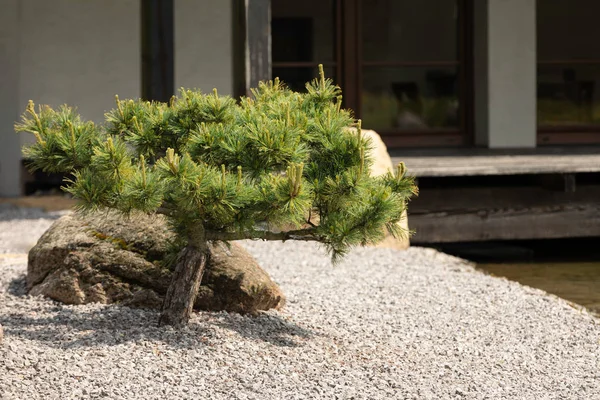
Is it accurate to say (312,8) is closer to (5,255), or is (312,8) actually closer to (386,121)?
(386,121)

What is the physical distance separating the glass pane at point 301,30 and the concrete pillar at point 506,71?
4.89ft

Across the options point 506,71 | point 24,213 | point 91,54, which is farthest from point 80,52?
point 506,71

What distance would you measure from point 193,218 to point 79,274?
89 cm

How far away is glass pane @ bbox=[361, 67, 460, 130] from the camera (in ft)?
31.8

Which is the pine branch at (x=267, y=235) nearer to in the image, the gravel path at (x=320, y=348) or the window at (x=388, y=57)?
the gravel path at (x=320, y=348)

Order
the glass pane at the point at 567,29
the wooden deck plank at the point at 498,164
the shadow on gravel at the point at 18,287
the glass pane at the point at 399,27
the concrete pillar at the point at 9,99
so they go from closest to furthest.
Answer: the shadow on gravel at the point at 18,287 < the wooden deck plank at the point at 498,164 < the concrete pillar at the point at 9,99 < the glass pane at the point at 399,27 < the glass pane at the point at 567,29

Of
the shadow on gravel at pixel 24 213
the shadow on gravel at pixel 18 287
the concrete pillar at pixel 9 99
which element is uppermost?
the concrete pillar at pixel 9 99

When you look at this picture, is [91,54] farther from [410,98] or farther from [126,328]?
[126,328]

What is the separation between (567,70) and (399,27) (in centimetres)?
180

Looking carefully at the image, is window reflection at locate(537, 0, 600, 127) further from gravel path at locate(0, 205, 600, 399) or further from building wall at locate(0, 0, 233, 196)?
gravel path at locate(0, 205, 600, 399)

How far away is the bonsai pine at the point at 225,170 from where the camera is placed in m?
3.83

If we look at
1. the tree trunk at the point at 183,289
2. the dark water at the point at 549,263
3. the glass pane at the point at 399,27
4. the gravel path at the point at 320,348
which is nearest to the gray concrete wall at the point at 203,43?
the glass pane at the point at 399,27

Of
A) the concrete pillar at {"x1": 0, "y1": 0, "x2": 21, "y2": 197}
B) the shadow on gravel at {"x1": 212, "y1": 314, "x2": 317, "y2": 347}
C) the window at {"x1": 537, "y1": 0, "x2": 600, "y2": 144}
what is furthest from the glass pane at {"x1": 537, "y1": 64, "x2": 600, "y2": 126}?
the shadow on gravel at {"x1": 212, "y1": 314, "x2": 317, "y2": 347}

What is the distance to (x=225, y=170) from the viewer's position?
4047 mm
